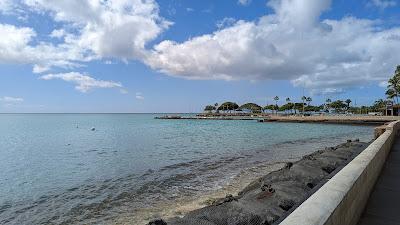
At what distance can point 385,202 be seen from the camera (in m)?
6.91

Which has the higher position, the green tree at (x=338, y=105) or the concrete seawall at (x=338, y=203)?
the green tree at (x=338, y=105)

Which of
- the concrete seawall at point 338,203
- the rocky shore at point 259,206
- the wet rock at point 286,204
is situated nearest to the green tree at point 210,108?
the rocky shore at point 259,206

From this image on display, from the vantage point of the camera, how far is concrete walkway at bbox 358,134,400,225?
19.0 feet

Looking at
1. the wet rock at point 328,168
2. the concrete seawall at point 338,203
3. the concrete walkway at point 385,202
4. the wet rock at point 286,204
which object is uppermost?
the concrete seawall at point 338,203

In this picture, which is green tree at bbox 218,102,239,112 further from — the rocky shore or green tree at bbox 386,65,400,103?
the rocky shore

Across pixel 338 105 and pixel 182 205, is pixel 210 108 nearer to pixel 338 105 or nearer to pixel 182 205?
pixel 338 105

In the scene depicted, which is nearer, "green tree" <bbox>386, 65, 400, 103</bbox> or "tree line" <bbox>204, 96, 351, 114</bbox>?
"green tree" <bbox>386, 65, 400, 103</bbox>

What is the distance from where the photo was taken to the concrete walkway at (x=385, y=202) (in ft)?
19.0

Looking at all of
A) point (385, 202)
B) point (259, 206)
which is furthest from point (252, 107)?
point (385, 202)

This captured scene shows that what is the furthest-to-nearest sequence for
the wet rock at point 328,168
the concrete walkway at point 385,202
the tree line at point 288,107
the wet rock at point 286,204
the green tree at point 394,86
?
1. the tree line at point 288,107
2. the green tree at point 394,86
3. the wet rock at point 328,168
4. the wet rock at point 286,204
5. the concrete walkway at point 385,202

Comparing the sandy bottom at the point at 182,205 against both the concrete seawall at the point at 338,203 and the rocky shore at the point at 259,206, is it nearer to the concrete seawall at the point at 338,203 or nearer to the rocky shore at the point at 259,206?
the rocky shore at the point at 259,206

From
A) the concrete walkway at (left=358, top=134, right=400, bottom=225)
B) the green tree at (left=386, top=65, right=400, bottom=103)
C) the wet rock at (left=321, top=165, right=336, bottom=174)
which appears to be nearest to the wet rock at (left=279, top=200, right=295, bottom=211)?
the concrete walkway at (left=358, top=134, right=400, bottom=225)

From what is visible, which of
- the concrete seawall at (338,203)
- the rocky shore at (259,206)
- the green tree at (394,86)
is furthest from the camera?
the green tree at (394,86)

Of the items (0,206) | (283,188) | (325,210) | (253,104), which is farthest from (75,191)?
(253,104)
